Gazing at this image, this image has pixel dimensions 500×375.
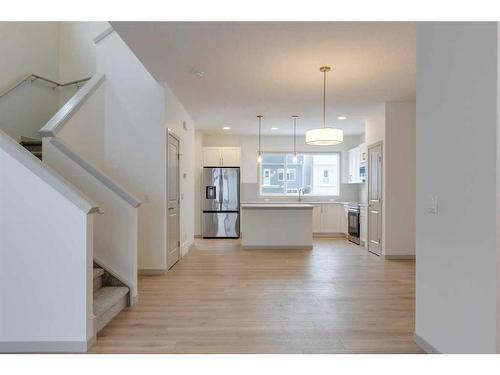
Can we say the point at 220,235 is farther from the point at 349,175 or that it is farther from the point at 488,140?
the point at 488,140

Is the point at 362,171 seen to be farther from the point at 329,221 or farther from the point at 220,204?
the point at 220,204

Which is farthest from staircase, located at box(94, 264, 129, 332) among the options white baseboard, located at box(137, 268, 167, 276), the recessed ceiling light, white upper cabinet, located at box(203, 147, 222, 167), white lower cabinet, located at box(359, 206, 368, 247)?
white upper cabinet, located at box(203, 147, 222, 167)

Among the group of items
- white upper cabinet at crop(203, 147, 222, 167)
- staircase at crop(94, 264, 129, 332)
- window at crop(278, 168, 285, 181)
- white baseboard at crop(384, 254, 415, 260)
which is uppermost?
white upper cabinet at crop(203, 147, 222, 167)

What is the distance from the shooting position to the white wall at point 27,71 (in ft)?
15.5

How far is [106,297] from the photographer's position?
3135 mm

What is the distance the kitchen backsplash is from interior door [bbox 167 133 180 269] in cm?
371

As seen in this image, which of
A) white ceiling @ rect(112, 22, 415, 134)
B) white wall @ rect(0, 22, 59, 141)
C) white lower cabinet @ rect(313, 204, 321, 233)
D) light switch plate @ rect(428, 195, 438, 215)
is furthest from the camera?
white lower cabinet @ rect(313, 204, 321, 233)

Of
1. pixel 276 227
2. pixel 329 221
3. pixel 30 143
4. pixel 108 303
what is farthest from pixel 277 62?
pixel 329 221

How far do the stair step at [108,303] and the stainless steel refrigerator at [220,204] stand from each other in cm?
488

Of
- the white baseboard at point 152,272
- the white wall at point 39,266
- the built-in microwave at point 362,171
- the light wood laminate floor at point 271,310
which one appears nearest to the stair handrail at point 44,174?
the white wall at point 39,266

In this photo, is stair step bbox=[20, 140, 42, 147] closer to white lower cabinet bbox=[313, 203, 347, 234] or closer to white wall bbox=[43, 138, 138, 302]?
white wall bbox=[43, 138, 138, 302]

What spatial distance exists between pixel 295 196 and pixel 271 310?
6.06 m

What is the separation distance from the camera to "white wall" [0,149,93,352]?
240 centimetres

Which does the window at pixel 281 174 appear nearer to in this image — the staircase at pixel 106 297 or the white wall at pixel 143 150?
the white wall at pixel 143 150
